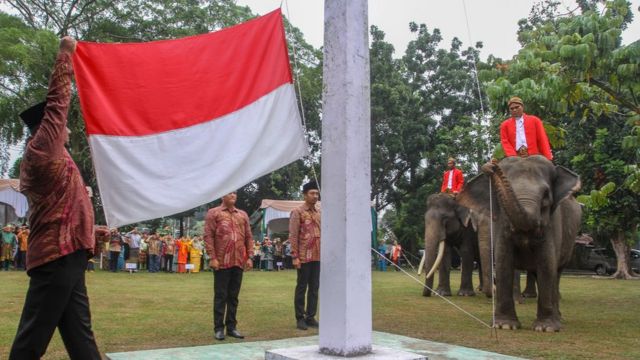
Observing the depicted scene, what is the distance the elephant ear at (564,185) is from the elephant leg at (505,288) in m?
0.88

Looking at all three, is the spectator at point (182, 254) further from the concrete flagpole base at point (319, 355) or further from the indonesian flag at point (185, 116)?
the concrete flagpole base at point (319, 355)

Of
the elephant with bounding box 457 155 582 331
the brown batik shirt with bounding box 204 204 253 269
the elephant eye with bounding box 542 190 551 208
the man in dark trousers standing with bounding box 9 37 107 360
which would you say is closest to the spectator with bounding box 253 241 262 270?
the elephant with bounding box 457 155 582 331

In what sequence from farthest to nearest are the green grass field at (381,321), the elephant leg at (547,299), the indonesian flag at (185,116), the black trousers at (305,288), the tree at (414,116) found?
the tree at (414,116)
the black trousers at (305,288)
the elephant leg at (547,299)
the green grass field at (381,321)
the indonesian flag at (185,116)

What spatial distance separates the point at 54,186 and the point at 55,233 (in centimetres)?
28

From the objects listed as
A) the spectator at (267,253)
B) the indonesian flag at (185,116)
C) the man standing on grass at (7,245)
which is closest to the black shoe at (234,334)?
the indonesian flag at (185,116)

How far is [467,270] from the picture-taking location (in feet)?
51.6

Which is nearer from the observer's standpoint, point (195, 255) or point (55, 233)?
point (55, 233)

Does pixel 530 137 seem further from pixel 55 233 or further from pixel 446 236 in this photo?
pixel 55 233

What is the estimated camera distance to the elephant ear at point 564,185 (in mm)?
9016

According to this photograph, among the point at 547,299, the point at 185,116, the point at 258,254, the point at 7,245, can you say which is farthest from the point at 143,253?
the point at 185,116

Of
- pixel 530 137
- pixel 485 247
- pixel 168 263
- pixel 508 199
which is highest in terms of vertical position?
pixel 530 137

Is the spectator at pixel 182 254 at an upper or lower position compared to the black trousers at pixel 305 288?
upper

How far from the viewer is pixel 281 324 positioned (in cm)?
973

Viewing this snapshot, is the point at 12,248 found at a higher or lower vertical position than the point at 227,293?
higher
